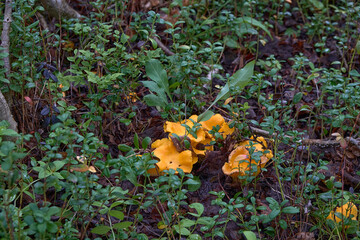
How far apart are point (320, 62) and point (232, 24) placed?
0.97m

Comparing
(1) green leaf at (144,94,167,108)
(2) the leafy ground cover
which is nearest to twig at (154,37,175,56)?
(2) the leafy ground cover

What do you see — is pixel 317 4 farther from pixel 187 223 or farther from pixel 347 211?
pixel 187 223

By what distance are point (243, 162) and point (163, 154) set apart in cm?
50

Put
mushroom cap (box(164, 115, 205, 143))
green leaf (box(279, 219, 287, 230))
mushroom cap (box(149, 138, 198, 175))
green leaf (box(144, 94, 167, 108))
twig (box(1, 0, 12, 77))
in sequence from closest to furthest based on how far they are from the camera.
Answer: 1. green leaf (box(279, 219, 287, 230))
2. mushroom cap (box(149, 138, 198, 175))
3. mushroom cap (box(164, 115, 205, 143))
4. twig (box(1, 0, 12, 77))
5. green leaf (box(144, 94, 167, 108))

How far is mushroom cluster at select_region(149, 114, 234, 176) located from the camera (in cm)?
251

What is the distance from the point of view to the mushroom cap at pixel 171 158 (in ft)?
8.15

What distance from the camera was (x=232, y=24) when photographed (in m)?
3.94

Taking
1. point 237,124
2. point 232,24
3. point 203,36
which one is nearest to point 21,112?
point 237,124

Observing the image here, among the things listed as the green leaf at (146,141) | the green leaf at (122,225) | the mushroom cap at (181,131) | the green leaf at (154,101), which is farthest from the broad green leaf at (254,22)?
the green leaf at (122,225)

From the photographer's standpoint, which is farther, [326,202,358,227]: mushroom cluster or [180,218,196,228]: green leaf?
[326,202,358,227]: mushroom cluster

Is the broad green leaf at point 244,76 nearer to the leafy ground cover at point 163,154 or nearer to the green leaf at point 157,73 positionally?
the leafy ground cover at point 163,154

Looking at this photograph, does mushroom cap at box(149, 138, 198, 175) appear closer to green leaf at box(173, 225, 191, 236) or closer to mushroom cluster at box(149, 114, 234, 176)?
mushroom cluster at box(149, 114, 234, 176)

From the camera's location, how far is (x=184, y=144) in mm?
2551

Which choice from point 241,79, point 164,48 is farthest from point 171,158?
point 164,48
